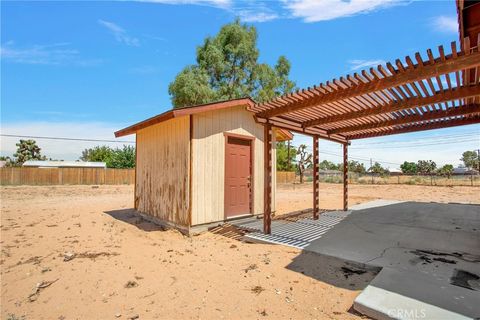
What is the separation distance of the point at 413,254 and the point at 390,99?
2.67 meters

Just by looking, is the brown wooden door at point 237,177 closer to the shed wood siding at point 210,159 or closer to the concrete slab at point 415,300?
the shed wood siding at point 210,159

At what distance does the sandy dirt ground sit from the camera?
2.77 metres

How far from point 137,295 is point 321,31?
7.66 meters

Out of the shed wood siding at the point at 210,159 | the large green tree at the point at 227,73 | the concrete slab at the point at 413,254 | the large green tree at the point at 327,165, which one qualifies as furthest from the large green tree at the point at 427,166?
the shed wood siding at the point at 210,159

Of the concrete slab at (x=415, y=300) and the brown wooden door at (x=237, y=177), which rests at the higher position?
the brown wooden door at (x=237, y=177)

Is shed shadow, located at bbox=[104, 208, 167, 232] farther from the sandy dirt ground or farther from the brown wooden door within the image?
the brown wooden door

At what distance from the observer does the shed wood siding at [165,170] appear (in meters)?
6.11

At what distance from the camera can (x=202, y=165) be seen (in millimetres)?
6184

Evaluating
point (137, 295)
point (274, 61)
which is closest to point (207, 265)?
point (137, 295)

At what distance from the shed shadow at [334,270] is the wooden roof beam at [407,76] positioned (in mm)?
2609

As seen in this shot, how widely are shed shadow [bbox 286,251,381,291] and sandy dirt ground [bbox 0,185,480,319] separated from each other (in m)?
0.01

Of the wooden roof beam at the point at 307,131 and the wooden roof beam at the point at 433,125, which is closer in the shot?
the wooden roof beam at the point at 433,125

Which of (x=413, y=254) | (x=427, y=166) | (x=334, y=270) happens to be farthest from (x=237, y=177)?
(x=427, y=166)

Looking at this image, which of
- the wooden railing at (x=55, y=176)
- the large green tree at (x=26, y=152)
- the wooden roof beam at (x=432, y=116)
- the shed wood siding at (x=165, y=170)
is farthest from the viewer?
the large green tree at (x=26, y=152)
